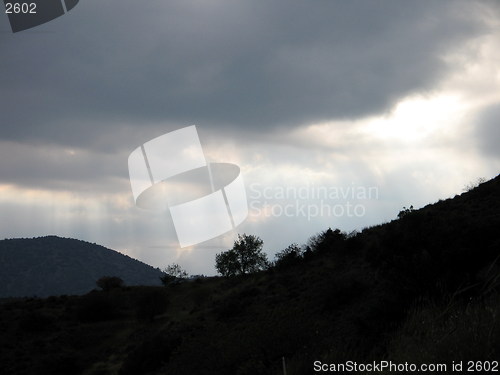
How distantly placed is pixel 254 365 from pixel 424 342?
26.6 feet

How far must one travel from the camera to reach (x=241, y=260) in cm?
8562

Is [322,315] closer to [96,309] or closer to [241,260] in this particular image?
[96,309]

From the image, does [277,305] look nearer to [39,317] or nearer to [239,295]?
[239,295]

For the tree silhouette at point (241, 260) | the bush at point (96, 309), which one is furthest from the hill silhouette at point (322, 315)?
the tree silhouette at point (241, 260)

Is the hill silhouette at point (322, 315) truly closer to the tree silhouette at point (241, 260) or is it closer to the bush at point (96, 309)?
the bush at point (96, 309)

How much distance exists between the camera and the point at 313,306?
94.2ft

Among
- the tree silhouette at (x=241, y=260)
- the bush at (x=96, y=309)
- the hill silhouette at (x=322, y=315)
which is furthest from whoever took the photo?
the tree silhouette at (x=241, y=260)

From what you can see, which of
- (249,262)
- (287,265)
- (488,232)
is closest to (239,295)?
(287,265)

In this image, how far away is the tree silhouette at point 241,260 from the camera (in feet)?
277

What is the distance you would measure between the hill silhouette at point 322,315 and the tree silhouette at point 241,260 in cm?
2259

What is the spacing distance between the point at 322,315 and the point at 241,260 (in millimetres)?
60056

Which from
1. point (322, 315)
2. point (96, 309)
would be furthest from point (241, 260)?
point (322, 315)

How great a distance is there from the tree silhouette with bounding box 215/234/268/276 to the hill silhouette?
2259cm

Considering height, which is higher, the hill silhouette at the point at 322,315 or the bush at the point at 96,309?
the bush at the point at 96,309
